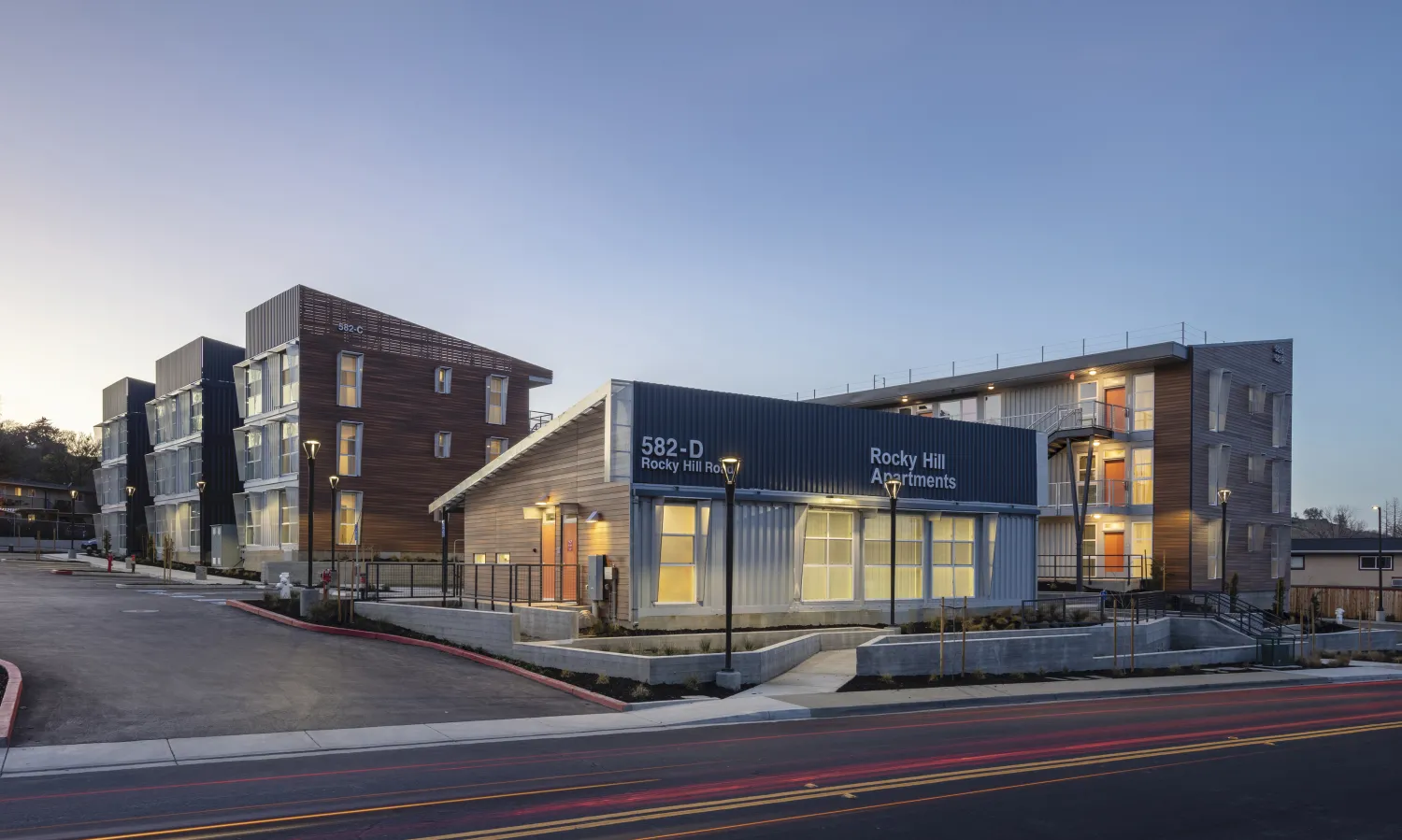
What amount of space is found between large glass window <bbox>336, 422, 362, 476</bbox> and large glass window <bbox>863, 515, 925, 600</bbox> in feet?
98.0

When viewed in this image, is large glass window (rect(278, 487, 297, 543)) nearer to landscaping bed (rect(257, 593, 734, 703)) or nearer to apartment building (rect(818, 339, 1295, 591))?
landscaping bed (rect(257, 593, 734, 703))

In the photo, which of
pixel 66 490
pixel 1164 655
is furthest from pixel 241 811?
pixel 66 490

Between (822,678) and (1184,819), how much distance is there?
11.7m

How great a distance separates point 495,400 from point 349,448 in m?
9.45

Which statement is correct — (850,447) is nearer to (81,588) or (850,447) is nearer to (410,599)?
(410,599)

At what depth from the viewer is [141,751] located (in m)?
13.8

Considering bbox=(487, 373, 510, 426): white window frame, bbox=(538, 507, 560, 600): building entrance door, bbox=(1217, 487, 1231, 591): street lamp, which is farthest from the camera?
bbox=(487, 373, 510, 426): white window frame

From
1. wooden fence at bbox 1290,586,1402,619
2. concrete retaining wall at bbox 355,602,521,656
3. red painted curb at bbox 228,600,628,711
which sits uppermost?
concrete retaining wall at bbox 355,602,521,656

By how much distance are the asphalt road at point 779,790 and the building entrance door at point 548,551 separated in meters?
12.7

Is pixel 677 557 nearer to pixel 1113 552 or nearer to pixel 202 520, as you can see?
pixel 1113 552

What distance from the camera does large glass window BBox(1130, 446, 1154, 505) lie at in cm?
4750

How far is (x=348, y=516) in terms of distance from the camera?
5047 centimetres

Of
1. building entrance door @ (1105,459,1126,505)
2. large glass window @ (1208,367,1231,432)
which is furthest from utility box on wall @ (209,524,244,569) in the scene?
large glass window @ (1208,367,1231,432)

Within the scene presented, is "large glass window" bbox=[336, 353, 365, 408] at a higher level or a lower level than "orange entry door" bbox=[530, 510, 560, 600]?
higher
